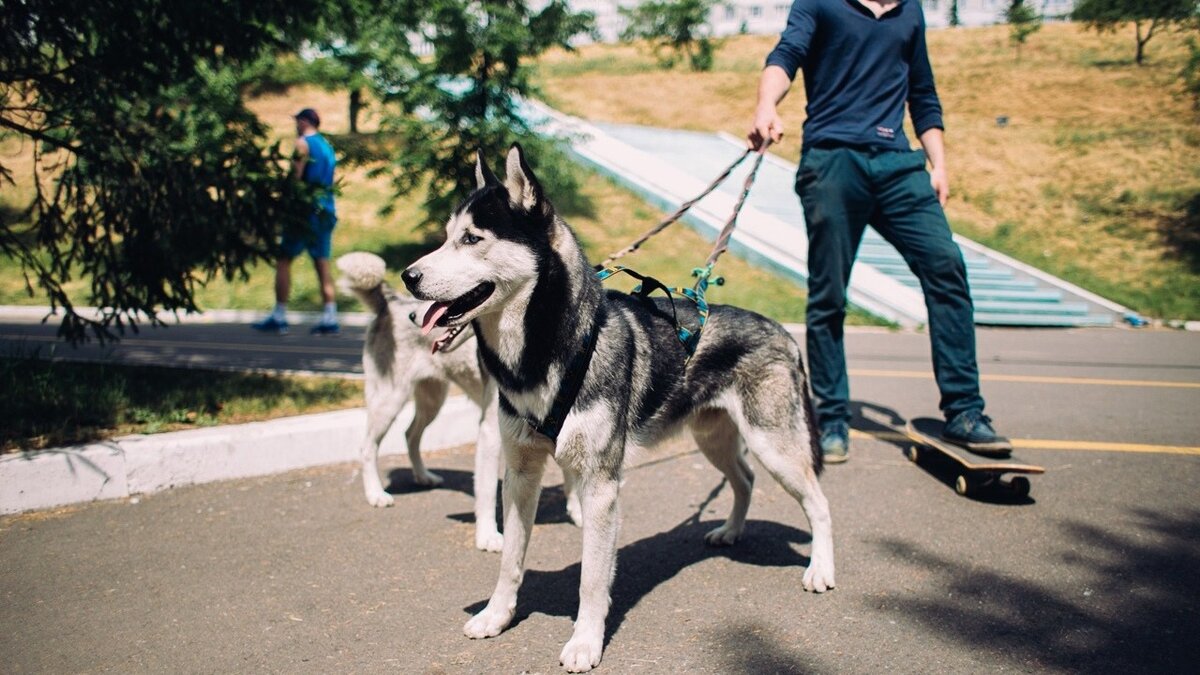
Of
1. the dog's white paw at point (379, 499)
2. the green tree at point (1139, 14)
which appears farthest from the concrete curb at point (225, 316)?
the green tree at point (1139, 14)

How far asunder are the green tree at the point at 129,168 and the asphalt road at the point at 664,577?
2.19 m

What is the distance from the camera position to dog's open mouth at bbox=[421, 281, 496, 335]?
2836 millimetres

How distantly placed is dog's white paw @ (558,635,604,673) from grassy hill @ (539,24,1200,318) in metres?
13.0

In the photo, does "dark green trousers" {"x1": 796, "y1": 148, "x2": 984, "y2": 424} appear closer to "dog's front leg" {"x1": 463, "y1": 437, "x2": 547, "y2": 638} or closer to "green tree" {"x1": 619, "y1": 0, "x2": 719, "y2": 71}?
"dog's front leg" {"x1": 463, "y1": 437, "x2": 547, "y2": 638}

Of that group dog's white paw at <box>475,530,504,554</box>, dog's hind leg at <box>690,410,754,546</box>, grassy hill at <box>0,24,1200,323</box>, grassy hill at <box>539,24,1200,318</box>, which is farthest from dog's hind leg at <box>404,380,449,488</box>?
grassy hill at <box>539,24,1200,318</box>

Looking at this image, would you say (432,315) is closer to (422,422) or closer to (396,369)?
(396,369)

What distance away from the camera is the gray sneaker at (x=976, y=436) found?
4.29 meters

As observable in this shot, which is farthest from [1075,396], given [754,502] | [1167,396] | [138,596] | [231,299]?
[231,299]

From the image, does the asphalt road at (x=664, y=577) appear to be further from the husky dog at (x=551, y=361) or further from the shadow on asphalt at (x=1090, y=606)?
the husky dog at (x=551, y=361)

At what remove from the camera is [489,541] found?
394 cm

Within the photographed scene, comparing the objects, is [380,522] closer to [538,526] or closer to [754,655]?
[538,526]

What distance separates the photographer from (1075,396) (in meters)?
6.95

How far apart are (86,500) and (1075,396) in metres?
7.29

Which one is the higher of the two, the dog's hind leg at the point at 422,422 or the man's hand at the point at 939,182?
the man's hand at the point at 939,182
